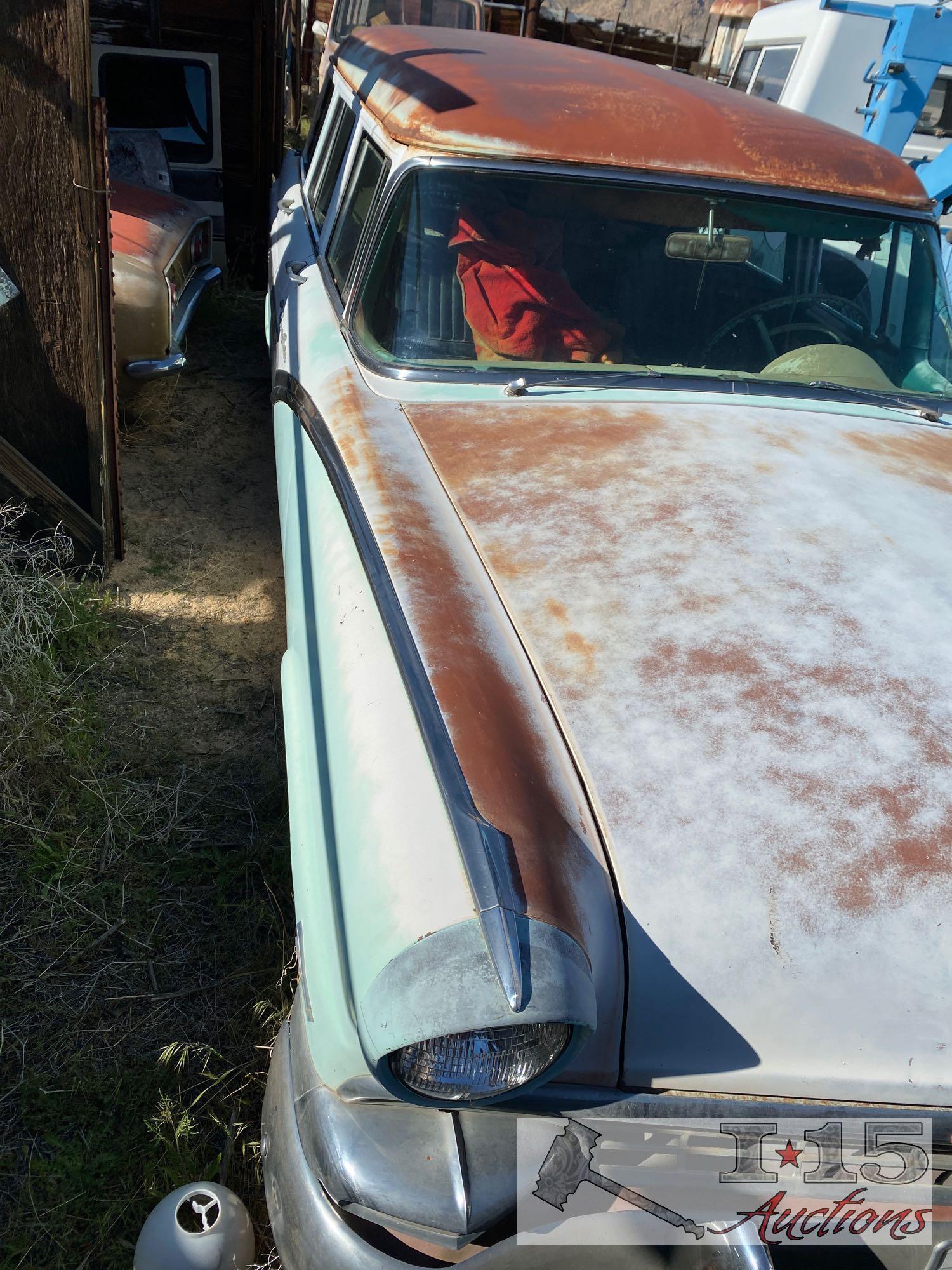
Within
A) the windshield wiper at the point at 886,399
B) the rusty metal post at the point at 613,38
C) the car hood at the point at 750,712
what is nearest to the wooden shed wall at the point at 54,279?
the car hood at the point at 750,712

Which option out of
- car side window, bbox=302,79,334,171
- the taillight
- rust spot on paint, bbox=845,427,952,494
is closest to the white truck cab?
car side window, bbox=302,79,334,171

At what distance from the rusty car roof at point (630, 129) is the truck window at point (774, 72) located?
229 inches

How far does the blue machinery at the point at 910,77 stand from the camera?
5320 mm

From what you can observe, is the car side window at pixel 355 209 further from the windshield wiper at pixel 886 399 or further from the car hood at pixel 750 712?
the windshield wiper at pixel 886 399

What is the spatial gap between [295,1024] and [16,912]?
111 cm

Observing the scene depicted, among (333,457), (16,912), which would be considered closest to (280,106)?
(333,457)

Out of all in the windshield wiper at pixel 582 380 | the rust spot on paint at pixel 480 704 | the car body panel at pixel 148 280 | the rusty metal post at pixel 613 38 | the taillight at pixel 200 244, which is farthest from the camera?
the rusty metal post at pixel 613 38

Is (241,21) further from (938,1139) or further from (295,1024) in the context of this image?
(938,1139)

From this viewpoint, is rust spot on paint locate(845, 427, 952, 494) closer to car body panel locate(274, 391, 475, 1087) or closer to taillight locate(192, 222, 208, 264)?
car body panel locate(274, 391, 475, 1087)

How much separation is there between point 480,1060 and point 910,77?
6.44m

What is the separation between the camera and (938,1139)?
125 centimetres

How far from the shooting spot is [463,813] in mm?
1283

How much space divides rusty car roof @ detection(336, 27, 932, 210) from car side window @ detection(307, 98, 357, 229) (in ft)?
1.87

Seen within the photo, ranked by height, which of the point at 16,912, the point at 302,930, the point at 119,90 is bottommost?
the point at 16,912
